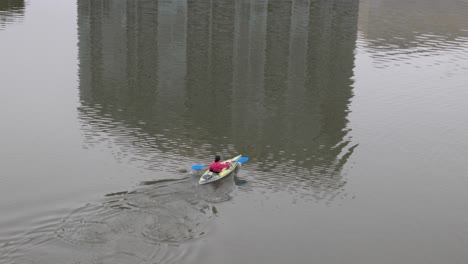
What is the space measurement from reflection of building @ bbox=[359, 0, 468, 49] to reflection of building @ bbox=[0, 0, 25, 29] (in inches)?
1621

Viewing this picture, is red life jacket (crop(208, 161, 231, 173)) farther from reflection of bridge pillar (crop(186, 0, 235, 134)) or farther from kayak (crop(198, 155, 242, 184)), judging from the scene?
reflection of bridge pillar (crop(186, 0, 235, 134))

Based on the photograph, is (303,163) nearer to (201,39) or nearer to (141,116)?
(141,116)

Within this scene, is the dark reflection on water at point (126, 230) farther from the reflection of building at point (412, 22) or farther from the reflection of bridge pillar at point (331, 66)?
the reflection of building at point (412, 22)

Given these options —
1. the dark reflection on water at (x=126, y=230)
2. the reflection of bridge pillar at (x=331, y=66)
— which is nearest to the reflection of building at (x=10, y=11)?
the reflection of bridge pillar at (x=331, y=66)

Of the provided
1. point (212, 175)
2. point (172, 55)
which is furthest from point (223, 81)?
point (212, 175)

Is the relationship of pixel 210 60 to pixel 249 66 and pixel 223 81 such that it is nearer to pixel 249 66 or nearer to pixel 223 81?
pixel 249 66

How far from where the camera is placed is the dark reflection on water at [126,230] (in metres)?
21.7

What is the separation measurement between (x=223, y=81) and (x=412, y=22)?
42775 millimetres

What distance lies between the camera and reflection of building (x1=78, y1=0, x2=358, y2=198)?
116ft

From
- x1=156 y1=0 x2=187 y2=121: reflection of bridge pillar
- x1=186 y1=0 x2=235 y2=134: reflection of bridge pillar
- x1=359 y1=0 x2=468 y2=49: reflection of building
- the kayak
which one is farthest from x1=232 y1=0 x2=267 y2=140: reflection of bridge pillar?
x1=359 y1=0 x2=468 y2=49: reflection of building

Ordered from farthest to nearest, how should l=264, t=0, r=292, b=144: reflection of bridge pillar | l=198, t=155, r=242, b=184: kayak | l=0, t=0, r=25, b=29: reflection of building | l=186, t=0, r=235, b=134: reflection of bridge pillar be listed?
l=0, t=0, r=25, b=29: reflection of building, l=186, t=0, r=235, b=134: reflection of bridge pillar, l=264, t=0, r=292, b=144: reflection of bridge pillar, l=198, t=155, r=242, b=184: kayak

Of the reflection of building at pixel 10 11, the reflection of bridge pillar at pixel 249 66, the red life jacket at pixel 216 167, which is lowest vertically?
the red life jacket at pixel 216 167

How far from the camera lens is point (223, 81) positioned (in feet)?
163

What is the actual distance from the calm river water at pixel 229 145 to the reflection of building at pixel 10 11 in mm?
871
